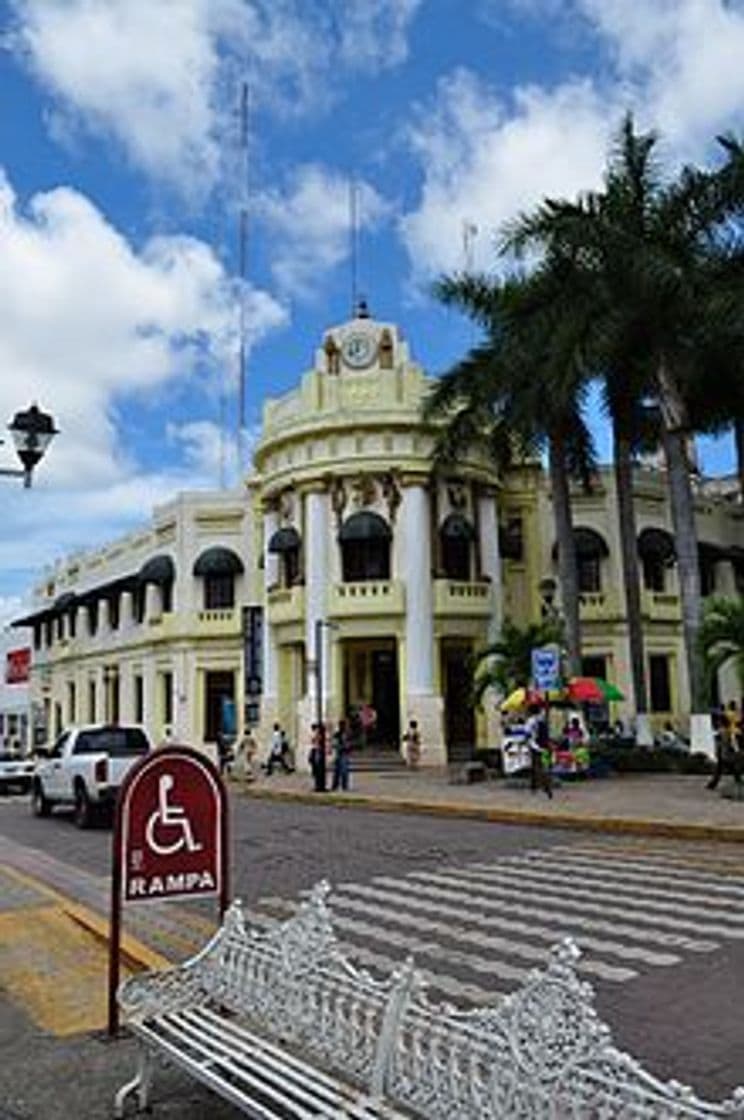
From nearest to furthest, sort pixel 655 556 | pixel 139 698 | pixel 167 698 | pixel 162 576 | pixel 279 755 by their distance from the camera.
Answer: pixel 279 755
pixel 655 556
pixel 162 576
pixel 167 698
pixel 139 698

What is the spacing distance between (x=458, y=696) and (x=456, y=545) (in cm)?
598

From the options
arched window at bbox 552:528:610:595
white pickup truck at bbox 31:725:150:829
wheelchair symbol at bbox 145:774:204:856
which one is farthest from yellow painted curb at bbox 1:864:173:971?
arched window at bbox 552:528:610:595

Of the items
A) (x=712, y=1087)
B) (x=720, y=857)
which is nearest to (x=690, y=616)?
(x=720, y=857)

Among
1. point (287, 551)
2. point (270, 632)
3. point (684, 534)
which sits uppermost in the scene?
point (287, 551)

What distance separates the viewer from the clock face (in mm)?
36375

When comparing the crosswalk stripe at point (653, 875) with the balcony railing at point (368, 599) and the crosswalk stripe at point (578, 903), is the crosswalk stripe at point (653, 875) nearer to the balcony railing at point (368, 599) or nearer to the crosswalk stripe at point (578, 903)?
the crosswalk stripe at point (578, 903)

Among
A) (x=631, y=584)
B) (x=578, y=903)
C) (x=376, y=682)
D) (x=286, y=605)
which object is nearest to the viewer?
(x=578, y=903)

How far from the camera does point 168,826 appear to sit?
5922mm

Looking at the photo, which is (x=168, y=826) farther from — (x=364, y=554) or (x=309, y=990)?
(x=364, y=554)

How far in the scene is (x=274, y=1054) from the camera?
4.21 meters

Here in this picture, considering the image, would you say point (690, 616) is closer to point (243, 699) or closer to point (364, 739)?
point (364, 739)

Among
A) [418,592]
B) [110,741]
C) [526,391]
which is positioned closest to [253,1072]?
[110,741]

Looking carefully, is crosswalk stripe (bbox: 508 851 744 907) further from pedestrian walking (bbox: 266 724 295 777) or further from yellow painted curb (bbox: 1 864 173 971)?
pedestrian walking (bbox: 266 724 295 777)

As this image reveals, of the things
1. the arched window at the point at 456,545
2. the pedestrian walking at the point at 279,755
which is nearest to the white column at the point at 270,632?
the pedestrian walking at the point at 279,755
